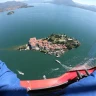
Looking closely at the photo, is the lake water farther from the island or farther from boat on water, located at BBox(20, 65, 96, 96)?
boat on water, located at BBox(20, 65, 96, 96)

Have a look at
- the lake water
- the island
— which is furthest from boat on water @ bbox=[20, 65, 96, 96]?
the island

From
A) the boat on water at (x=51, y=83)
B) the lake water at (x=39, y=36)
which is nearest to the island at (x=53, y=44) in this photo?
the lake water at (x=39, y=36)

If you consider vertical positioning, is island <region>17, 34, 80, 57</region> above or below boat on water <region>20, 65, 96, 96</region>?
above

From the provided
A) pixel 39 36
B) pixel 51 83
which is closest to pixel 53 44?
pixel 39 36

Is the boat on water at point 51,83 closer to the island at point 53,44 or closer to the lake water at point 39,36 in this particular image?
the lake water at point 39,36

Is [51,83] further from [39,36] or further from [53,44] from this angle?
[39,36]
